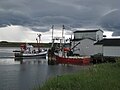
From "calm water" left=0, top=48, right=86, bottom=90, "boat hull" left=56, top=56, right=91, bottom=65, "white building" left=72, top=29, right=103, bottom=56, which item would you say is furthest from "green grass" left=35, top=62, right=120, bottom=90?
"white building" left=72, top=29, right=103, bottom=56

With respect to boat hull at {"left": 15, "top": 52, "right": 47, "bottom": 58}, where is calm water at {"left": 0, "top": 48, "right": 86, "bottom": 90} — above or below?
below

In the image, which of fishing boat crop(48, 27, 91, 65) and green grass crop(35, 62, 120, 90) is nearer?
green grass crop(35, 62, 120, 90)

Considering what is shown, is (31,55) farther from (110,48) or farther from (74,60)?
(110,48)

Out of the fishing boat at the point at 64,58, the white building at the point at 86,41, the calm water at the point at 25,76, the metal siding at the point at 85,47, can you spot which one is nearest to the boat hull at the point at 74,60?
the fishing boat at the point at 64,58

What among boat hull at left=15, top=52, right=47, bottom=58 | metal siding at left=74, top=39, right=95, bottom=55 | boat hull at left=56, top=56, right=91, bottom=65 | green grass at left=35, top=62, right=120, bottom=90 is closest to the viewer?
green grass at left=35, top=62, right=120, bottom=90

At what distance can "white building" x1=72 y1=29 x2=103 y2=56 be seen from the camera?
10744 cm

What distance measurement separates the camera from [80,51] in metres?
111

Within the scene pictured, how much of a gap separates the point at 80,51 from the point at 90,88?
9330 centimetres

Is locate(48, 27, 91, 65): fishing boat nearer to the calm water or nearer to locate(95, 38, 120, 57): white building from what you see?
locate(95, 38, 120, 57): white building

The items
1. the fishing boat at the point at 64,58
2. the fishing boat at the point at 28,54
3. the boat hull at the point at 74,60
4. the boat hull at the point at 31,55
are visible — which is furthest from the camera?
the fishing boat at the point at 28,54

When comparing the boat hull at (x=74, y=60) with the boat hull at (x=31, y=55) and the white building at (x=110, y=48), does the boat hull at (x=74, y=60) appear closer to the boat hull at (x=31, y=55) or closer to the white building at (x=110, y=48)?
the white building at (x=110, y=48)

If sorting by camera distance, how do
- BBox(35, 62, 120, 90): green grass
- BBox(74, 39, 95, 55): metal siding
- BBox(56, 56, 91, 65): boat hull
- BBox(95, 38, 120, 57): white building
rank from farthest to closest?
BBox(74, 39, 95, 55): metal siding, BBox(95, 38, 120, 57): white building, BBox(56, 56, 91, 65): boat hull, BBox(35, 62, 120, 90): green grass

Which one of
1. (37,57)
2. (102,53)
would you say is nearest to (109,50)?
(102,53)

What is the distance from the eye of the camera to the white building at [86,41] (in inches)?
4230
